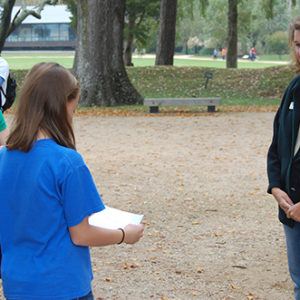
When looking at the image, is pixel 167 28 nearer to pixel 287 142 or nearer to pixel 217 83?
pixel 217 83

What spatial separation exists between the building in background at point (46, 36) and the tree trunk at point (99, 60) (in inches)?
3051

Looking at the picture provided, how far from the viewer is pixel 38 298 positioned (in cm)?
212

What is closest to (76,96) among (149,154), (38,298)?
(38,298)

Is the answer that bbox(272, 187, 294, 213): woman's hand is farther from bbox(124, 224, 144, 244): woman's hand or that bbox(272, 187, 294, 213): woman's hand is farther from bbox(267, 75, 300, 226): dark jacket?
bbox(124, 224, 144, 244): woman's hand

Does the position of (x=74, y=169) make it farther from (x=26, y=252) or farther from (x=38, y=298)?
(x=38, y=298)

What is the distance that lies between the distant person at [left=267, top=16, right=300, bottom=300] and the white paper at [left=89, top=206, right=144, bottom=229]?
0.89 m

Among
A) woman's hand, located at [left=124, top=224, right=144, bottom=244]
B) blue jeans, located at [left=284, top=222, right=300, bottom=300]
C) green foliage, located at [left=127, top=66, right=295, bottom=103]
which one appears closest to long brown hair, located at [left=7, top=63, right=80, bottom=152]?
woman's hand, located at [left=124, top=224, right=144, bottom=244]

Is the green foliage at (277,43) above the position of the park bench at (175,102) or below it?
above

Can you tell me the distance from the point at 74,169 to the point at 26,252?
367 mm

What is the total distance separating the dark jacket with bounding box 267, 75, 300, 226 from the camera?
291 cm

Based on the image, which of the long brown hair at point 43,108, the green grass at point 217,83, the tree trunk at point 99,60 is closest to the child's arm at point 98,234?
the long brown hair at point 43,108

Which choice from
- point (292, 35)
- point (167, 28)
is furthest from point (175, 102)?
point (292, 35)

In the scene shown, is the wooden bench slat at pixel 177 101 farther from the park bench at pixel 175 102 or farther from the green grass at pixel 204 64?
the green grass at pixel 204 64

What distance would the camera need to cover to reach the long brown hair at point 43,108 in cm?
213
